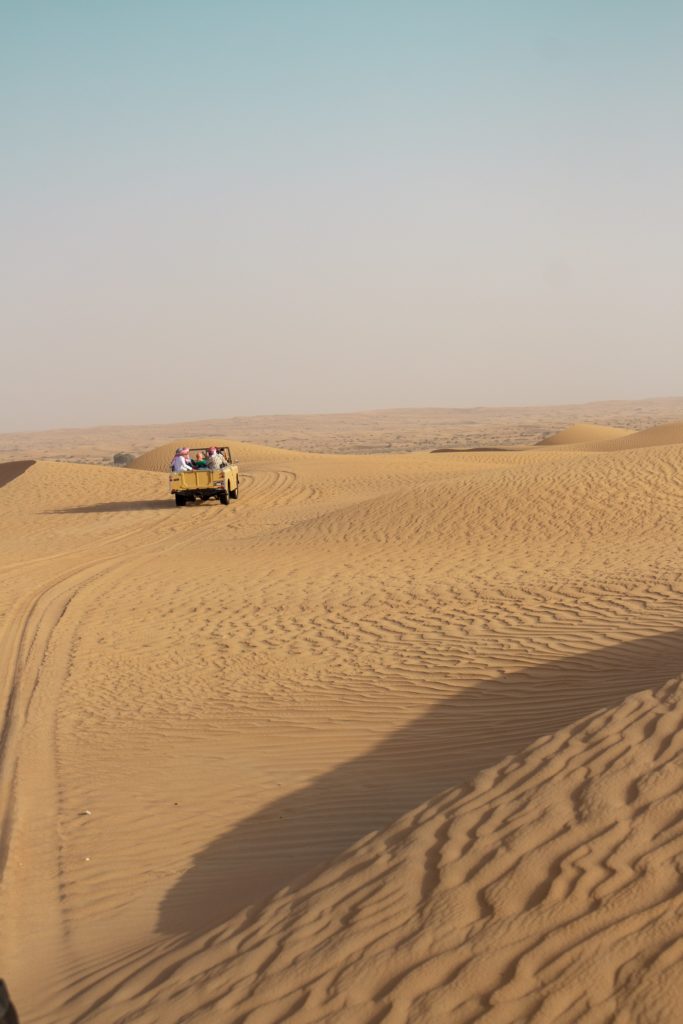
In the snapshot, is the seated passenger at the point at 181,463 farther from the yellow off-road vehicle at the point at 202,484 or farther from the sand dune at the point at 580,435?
the sand dune at the point at 580,435

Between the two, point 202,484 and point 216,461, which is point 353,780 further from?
point 216,461

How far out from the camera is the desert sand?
4223mm

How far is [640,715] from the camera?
6598 mm

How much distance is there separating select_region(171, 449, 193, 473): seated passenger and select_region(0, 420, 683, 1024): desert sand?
8060 millimetres

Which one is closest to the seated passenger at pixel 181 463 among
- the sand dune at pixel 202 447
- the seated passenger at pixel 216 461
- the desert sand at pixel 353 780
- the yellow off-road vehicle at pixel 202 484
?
the yellow off-road vehicle at pixel 202 484

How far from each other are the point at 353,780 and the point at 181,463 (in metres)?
21.0

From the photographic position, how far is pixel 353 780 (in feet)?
26.2

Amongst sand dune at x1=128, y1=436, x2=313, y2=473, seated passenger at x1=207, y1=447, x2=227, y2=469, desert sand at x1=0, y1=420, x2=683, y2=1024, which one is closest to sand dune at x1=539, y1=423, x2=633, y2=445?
sand dune at x1=128, y1=436, x2=313, y2=473

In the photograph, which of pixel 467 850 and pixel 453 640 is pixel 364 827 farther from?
pixel 453 640

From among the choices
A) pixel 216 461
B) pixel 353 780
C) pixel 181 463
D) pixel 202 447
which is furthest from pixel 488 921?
pixel 202 447

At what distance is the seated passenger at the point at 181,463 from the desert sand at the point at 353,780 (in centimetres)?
806

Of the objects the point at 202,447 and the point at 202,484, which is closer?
the point at 202,484

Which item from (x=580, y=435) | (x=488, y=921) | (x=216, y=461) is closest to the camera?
(x=488, y=921)

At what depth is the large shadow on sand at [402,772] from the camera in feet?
20.8
